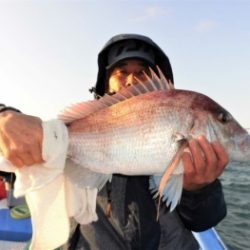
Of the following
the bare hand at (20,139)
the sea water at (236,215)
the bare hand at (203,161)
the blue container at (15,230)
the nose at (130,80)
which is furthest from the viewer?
the sea water at (236,215)

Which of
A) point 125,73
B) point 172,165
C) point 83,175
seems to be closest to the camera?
point 172,165

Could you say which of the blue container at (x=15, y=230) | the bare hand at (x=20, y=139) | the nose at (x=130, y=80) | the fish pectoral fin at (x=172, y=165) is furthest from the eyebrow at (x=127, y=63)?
the blue container at (x=15, y=230)

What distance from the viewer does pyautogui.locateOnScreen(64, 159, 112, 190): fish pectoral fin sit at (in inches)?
96.0

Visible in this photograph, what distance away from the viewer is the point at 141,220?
2.85m

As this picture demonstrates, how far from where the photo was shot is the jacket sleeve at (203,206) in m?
2.91

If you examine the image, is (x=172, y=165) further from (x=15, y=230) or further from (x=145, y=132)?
(x=15, y=230)

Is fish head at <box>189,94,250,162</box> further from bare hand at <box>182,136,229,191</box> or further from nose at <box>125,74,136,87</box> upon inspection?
nose at <box>125,74,136,87</box>

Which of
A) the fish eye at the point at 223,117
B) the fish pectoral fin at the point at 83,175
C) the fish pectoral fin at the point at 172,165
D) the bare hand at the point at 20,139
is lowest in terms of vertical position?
the fish pectoral fin at the point at 83,175

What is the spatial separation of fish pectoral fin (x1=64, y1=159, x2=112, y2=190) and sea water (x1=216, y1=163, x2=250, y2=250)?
586cm

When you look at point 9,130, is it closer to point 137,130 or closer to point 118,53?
point 137,130

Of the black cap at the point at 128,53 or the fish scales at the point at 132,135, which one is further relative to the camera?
the black cap at the point at 128,53

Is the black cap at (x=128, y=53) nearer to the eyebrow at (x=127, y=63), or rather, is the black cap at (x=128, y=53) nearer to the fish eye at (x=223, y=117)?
the eyebrow at (x=127, y=63)

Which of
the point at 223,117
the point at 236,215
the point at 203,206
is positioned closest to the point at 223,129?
the point at 223,117

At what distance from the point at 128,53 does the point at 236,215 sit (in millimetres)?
→ 7266
